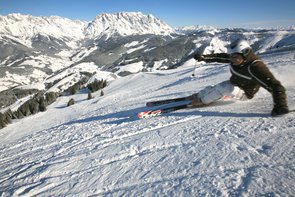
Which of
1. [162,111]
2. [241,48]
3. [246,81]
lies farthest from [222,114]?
[162,111]

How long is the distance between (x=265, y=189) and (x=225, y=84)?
5838mm

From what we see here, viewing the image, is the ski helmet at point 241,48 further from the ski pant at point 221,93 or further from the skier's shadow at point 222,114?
the skier's shadow at point 222,114

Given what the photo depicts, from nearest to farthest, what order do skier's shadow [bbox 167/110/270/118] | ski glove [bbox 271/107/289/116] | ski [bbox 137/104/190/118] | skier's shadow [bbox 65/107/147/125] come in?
Answer: ski glove [bbox 271/107/289/116] < skier's shadow [bbox 167/110/270/118] < ski [bbox 137/104/190/118] < skier's shadow [bbox 65/107/147/125]

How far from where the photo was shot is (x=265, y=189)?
4.06 m

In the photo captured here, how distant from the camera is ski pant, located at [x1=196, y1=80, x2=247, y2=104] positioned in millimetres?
9273

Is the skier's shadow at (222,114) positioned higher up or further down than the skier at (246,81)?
further down

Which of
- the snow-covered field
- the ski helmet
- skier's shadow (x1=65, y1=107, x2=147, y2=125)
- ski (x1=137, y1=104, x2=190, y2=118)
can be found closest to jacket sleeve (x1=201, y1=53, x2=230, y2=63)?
the ski helmet

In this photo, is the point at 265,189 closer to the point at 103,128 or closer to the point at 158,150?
the point at 158,150

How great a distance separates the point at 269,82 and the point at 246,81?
106 centimetres

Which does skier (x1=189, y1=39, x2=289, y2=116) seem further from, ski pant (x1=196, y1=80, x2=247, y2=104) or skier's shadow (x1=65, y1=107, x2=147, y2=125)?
skier's shadow (x1=65, y1=107, x2=147, y2=125)

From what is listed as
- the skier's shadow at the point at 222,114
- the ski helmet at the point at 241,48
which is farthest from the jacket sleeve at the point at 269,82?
the skier's shadow at the point at 222,114

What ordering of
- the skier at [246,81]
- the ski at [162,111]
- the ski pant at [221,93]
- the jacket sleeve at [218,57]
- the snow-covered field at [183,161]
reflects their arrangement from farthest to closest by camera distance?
1. the ski at [162,111]
2. the jacket sleeve at [218,57]
3. the ski pant at [221,93]
4. the skier at [246,81]
5. the snow-covered field at [183,161]

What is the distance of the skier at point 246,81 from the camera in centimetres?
721

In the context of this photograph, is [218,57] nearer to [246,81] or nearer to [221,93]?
[221,93]
